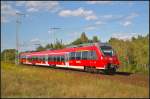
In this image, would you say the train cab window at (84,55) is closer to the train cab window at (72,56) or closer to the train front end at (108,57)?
the train front end at (108,57)

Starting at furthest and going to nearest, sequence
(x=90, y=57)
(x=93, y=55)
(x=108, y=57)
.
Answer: (x=90, y=57)
(x=93, y=55)
(x=108, y=57)

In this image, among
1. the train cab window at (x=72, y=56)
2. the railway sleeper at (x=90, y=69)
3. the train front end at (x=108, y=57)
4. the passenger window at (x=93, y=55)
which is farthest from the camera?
the train cab window at (x=72, y=56)

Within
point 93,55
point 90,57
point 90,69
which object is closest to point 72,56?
point 90,69

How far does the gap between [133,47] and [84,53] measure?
1086 inches

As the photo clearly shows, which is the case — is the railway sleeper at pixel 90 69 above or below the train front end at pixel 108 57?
below

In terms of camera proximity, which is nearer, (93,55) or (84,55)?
(93,55)

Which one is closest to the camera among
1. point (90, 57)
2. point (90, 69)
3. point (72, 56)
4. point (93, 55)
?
point (93, 55)

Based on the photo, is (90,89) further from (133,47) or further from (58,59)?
(133,47)

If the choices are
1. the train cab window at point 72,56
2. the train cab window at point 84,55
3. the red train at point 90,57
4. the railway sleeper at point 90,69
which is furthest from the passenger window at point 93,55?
the train cab window at point 72,56

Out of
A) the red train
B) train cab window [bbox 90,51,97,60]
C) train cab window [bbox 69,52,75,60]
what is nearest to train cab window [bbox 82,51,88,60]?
the red train

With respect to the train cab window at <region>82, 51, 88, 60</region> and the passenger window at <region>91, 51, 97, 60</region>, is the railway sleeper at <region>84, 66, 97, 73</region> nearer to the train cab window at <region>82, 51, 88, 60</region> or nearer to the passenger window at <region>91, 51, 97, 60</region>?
the train cab window at <region>82, 51, 88, 60</region>

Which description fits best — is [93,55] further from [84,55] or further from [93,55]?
[84,55]

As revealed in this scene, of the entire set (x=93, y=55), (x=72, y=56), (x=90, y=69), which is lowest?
(x=90, y=69)

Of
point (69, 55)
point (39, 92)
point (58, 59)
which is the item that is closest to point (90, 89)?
point (39, 92)
